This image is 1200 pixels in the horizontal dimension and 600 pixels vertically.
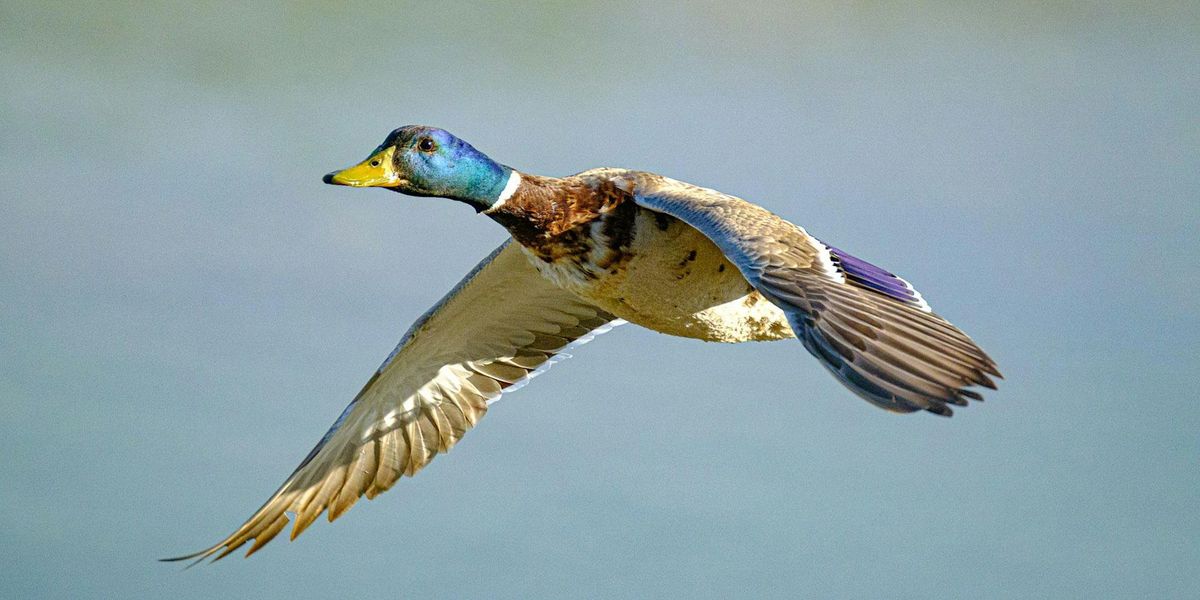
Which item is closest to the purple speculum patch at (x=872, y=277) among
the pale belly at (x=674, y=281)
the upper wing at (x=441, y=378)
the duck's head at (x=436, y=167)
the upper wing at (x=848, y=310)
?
the upper wing at (x=848, y=310)

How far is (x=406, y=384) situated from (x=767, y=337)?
3226mm

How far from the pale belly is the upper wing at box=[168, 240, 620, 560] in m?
1.60

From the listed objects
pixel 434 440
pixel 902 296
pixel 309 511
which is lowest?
pixel 309 511

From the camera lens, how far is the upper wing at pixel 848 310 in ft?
21.1

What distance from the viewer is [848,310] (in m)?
7.04

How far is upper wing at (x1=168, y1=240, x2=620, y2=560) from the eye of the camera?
10.5m

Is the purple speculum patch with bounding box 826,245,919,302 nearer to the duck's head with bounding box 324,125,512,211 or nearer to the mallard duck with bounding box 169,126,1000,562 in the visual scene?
the mallard duck with bounding box 169,126,1000,562

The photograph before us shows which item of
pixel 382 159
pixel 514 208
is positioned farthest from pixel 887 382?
pixel 382 159

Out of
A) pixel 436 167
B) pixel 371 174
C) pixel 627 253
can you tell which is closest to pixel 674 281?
pixel 627 253

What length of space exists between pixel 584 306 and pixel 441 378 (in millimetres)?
1258

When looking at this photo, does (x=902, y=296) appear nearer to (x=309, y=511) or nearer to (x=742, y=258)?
(x=742, y=258)

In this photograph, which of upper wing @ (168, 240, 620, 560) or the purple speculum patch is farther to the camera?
upper wing @ (168, 240, 620, 560)

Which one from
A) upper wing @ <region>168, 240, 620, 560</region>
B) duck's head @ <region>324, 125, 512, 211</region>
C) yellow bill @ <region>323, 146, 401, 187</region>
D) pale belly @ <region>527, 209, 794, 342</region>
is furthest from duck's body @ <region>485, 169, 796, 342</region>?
upper wing @ <region>168, 240, 620, 560</region>

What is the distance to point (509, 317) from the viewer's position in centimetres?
→ 1087
